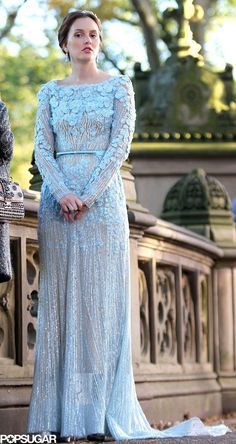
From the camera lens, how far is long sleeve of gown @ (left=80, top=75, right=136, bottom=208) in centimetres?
921

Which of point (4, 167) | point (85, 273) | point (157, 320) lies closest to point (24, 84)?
point (157, 320)

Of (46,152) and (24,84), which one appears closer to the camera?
(46,152)

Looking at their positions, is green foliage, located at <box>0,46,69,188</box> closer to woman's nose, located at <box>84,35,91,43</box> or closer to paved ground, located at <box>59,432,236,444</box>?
woman's nose, located at <box>84,35,91,43</box>

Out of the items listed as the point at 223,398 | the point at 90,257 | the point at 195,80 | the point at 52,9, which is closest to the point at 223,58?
the point at 52,9

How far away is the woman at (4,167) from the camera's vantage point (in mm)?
8688

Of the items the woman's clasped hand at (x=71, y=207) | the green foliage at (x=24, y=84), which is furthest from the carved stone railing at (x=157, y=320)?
the green foliage at (x=24, y=84)

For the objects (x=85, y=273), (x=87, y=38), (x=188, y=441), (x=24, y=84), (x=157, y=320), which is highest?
(x=24, y=84)

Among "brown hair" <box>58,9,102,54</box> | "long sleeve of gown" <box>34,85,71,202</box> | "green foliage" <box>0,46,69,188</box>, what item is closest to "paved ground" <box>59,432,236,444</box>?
"long sleeve of gown" <box>34,85,71,202</box>

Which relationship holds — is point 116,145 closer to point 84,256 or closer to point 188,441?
point 84,256

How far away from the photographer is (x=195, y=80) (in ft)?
66.4

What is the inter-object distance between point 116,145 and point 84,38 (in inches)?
21.7

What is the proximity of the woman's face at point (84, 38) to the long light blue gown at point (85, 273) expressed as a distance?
0.51 feet

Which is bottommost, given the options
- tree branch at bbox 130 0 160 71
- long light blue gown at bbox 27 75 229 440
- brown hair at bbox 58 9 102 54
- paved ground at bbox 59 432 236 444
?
paved ground at bbox 59 432 236 444

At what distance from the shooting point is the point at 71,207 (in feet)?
30.0
